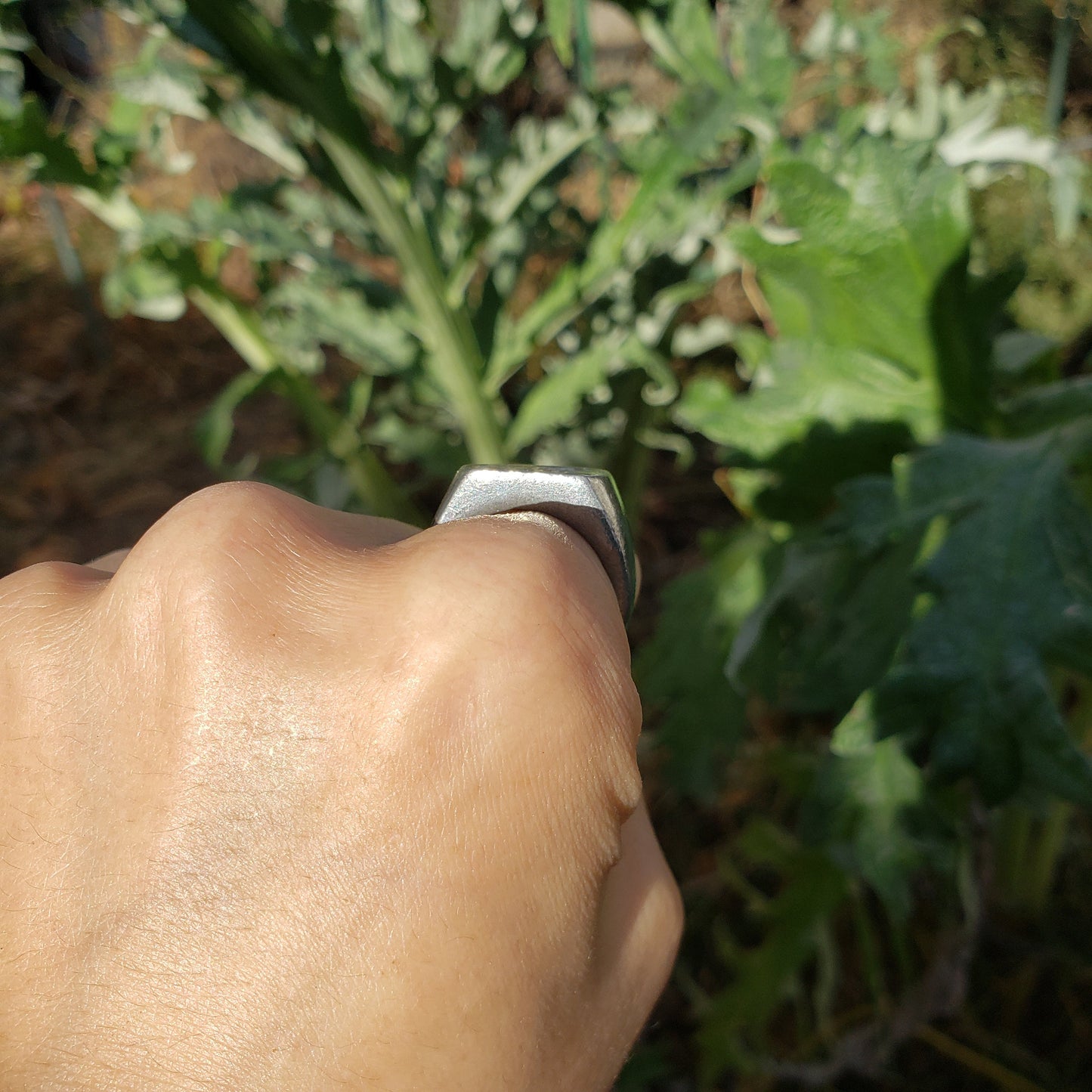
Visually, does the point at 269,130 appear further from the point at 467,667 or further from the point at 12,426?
the point at 12,426

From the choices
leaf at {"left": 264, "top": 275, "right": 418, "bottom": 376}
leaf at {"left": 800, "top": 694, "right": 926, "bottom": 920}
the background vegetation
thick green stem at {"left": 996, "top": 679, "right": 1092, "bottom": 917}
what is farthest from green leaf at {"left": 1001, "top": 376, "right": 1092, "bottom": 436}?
leaf at {"left": 264, "top": 275, "right": 418, "bottom": 376}

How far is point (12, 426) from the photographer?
98.1 inches

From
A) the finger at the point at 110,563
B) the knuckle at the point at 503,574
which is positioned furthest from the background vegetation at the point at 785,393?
the finger at the point at 110,563

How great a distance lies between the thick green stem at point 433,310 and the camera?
3.88 ft

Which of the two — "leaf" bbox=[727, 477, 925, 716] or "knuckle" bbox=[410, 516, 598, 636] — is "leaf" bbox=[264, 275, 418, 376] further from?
"knuckle" bbox=[410, 516, 598, 636]

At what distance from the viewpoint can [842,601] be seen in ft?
3.30

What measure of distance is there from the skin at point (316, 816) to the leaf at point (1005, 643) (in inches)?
17.2

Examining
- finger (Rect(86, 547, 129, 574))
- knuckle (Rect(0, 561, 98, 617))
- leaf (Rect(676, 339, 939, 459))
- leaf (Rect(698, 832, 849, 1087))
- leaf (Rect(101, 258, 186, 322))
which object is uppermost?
A: knuckle (Rect(0, 561, 98, 617))

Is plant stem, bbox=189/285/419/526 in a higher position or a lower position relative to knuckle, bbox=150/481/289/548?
lower

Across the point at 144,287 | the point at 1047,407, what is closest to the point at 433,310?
the point at 144,287

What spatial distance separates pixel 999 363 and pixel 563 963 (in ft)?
2.96

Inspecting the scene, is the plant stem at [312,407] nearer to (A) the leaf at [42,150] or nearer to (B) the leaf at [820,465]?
(A) the leaf at [42,150]

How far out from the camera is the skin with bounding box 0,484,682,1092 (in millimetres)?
355

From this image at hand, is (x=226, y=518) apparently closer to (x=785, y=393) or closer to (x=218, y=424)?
(x=785, y=393)
